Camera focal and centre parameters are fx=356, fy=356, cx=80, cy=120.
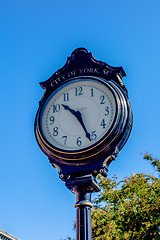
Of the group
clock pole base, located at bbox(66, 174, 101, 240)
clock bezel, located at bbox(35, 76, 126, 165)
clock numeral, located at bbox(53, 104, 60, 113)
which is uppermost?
clock numeral, located at bbox(53, 104, 60, 113)

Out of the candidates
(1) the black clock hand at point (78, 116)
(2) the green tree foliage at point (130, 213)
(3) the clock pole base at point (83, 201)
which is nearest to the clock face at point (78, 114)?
(1) the black clock hand at point (78, 116)

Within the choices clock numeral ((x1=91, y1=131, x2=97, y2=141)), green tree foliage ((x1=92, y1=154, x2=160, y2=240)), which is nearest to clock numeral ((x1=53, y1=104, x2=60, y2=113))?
clock numeral ((x1=91, y1=131, x2=97, y2=141))

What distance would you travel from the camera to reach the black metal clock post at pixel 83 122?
2.92 metres

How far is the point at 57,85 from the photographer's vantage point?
3566 millimetres

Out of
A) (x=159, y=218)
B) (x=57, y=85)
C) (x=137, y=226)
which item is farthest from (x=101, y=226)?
(x=57, y=85)

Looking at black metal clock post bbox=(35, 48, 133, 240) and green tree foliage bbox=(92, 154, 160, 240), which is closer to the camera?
black metal clock post bbox=(35, 48, 133, 240)

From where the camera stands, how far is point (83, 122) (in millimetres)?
3195

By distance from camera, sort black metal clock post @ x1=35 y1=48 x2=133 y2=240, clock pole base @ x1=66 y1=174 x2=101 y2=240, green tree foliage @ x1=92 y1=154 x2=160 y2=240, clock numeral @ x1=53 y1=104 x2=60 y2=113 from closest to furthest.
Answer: clock pole base @ x1=66 y1=174 x2=101 y2=240 → black metal clock post @ x1=35 y1=48 x2=133 y2=240 → clock numeral @ x1=53 y1=104 x2=60 y2=113 → green tree foliage @ x1=92 y1=154 x2=160 y2=240

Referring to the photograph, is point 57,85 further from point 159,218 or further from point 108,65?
point 159,218

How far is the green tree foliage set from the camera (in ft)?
42.8

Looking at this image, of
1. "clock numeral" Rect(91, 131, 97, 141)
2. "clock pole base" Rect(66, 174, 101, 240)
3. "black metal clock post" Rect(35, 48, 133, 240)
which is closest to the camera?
"clock pole base" Rect(66, 174, 101, 240)

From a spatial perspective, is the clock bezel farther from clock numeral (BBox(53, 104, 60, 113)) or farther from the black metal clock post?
clock numeral (BBox(53, 104, 60, 113))

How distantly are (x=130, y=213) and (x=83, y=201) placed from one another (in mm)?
11245

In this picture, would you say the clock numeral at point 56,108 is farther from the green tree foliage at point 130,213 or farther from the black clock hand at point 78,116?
the green tree foliage at point 130,213
